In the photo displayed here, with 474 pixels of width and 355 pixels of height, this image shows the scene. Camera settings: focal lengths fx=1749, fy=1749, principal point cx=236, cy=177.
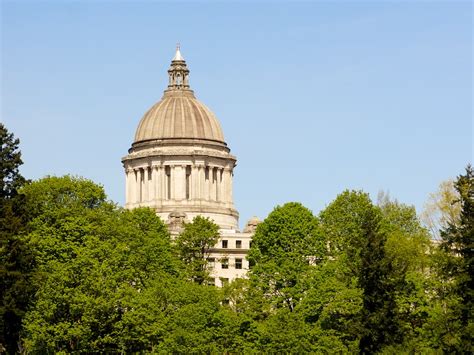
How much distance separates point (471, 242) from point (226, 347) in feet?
94.1

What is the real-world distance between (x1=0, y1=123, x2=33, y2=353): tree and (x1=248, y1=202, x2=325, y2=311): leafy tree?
78.0 feet

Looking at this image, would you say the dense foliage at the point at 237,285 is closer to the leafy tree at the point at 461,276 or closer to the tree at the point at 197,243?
the leafy tree at the point at 461,276

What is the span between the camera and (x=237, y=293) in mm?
147750

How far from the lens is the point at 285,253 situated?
144750 mm

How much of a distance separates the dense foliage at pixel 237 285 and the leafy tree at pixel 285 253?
0.12 m

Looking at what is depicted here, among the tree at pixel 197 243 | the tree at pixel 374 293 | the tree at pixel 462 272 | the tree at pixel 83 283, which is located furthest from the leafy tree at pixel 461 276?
the tree at pixel 197 243

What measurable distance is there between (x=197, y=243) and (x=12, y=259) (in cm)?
5527

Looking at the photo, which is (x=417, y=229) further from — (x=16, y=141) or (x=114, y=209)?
(x=16, y=141)

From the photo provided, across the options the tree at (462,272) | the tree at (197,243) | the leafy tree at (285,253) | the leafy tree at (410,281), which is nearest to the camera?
the tree at (462,272)

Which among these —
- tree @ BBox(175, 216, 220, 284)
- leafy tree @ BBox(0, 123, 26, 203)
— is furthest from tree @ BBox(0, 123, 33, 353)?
tree @ BBox(175, 216, 220, 284)

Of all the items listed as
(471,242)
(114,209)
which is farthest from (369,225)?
(114,209)

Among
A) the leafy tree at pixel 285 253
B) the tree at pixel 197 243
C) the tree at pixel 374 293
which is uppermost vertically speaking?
the tree at pixel 197 243

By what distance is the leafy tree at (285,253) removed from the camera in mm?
141250

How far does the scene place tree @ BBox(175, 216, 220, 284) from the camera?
554ft
